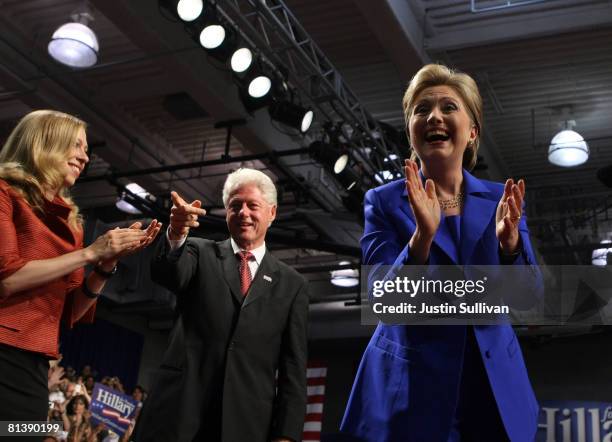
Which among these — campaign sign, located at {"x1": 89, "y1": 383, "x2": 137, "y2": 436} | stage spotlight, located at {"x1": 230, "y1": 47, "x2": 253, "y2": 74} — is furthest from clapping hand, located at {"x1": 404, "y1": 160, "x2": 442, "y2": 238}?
campaign sign, located at {"x1": 89, "y1": 383, "x2": 137, "y2": 436}

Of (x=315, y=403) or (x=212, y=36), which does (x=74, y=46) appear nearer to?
(x=212, y=36)

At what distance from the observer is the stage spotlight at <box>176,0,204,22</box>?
17.0ft

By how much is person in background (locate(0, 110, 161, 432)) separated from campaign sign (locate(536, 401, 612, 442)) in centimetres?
962

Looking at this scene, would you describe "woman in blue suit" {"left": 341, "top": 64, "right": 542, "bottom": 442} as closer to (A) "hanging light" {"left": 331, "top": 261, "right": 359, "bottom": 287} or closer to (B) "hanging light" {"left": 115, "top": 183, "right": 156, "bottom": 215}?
(B) "hanging light" {"left": 115, "top": 183, "right": 156, "bottom": 215}

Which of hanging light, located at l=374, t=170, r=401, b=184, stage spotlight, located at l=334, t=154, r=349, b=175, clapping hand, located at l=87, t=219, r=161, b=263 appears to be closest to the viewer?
clapping hand, located at l=87, t=219, r=161, b=263

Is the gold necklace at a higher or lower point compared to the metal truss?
lower

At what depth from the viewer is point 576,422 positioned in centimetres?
1044

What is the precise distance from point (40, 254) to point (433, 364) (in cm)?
100

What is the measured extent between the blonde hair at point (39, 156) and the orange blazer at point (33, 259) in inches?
1.3

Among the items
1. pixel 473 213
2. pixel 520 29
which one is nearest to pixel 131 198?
pixel 520 29

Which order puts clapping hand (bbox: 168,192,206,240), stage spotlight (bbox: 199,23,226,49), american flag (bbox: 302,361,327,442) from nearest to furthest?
clapping hand (bbox: 168,192,206,240) → stage spotlight (bbox: 199,23,226,49) → american flag (bbox: 302,361,327,442)

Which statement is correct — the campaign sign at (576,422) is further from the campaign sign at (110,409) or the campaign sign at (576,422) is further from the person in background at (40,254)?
the person in background at (40,254)

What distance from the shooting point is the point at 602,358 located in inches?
449

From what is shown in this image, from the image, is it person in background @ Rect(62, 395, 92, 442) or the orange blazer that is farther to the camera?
person in background @ Rect(62, 395, 92, 442)
